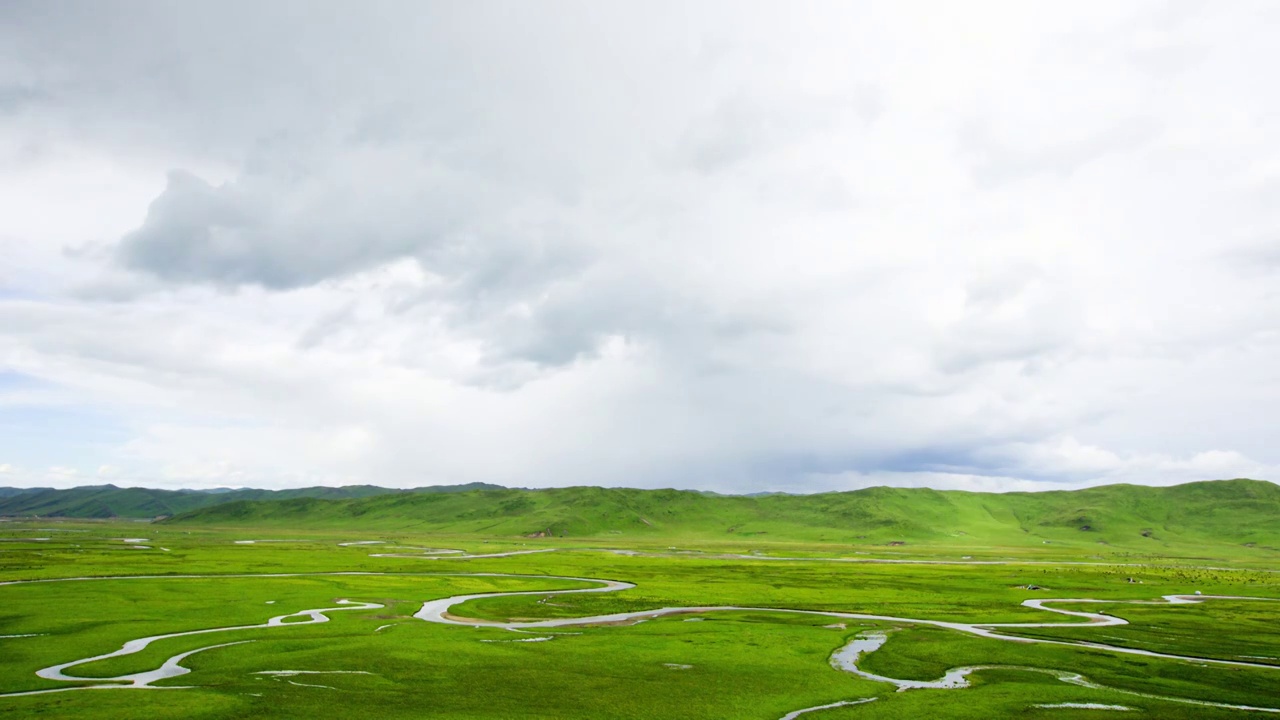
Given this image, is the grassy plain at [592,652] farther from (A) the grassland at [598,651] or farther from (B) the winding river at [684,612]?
(B) the winding river at [684,612]

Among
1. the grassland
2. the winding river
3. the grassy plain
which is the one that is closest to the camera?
the grassy plain

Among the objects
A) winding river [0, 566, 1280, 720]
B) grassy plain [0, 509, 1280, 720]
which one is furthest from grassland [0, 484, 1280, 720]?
winding river [0, 566, 1280, 720]

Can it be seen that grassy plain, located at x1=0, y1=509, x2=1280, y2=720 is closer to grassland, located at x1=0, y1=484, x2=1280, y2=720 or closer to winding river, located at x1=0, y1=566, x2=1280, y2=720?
grassland, located at x1=0, y1=484, x2=1280, y2=720

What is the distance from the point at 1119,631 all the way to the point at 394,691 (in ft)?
223

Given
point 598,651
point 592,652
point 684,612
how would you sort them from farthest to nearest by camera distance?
point 684,612 < point 598,651 < point 592,652

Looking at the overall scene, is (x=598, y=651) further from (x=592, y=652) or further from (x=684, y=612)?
(x=684, y=612)

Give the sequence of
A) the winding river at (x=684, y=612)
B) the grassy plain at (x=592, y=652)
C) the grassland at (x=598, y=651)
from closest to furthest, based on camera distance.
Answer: the grassy plain at (x=592, y=652) < the grassland at (x=598, y=651) < the winding river at (x=684, y=612)

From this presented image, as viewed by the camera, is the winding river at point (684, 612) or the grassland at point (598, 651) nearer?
the grassland at point (598, 651)

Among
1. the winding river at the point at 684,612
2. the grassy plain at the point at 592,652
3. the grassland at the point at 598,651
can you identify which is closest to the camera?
the grassy plain at the point at 592,652

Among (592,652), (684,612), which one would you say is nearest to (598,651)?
(592,652)

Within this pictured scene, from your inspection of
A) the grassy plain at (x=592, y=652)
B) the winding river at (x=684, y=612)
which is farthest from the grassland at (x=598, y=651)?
the winding river at (x=684, y=612)

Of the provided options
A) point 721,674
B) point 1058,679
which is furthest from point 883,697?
point 1058,679

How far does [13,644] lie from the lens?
53.0m

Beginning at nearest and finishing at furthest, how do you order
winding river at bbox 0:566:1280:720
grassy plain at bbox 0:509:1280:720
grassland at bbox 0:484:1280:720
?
1. grassy plain at bbox 0:509:1280:720
2. grassland at bbox 0:484:1280:720
3. winding river at bbox 0:566:1280:720
